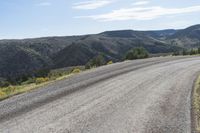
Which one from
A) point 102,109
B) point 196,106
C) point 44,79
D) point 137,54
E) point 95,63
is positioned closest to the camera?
point 102,109

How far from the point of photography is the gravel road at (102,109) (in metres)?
10.7

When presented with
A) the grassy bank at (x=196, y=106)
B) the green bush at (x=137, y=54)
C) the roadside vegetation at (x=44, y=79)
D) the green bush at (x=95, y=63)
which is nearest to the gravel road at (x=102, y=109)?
the grassy bank at (x=196, y=106)

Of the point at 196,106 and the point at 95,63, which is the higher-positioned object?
the point at 196,106

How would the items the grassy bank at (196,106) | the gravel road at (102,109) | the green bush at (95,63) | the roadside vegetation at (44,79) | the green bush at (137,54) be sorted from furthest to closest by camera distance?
the green bush at (137,54)
the green bush at (95,63)
the roadside vegetation at (44,79)
the grassy bank at (196,106)
the gravel road at (102,109)

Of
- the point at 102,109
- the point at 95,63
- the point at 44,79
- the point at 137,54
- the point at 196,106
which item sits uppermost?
the point at 102,109

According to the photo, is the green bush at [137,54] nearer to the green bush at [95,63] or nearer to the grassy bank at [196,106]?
the green bush at [95,63]

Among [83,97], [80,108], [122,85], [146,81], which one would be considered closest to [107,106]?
[80,108]

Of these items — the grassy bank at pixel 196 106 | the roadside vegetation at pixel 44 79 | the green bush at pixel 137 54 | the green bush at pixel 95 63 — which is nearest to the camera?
the grassy bank at pixel 196 106

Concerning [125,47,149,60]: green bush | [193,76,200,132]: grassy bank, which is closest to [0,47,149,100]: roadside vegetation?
[125,47,149,60]: green bush

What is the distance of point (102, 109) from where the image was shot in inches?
526

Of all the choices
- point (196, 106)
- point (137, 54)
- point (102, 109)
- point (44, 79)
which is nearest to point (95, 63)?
point (137, 54)

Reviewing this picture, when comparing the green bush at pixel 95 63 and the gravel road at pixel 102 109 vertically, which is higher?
the gravel road at pixel 102 109

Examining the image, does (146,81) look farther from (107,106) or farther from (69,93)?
(107,106)

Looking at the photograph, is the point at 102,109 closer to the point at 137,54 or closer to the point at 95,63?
the point at 95,63
